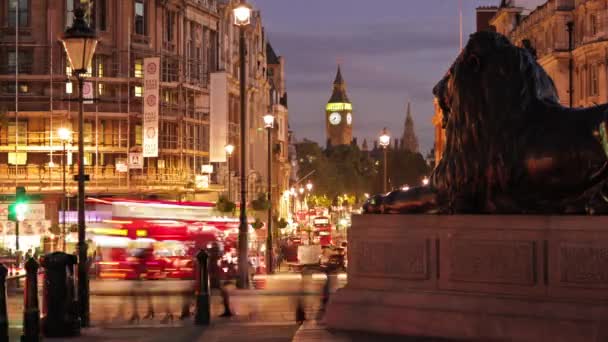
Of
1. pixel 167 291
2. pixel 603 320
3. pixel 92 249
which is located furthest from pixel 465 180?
pixel 92 249

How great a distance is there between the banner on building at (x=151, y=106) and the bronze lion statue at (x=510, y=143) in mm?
48125

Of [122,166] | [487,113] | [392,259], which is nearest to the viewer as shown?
[487,113]

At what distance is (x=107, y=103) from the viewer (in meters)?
63.8

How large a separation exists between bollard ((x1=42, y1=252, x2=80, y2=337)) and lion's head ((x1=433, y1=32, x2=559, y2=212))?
5.51 m

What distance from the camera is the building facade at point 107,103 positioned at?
61562 mm

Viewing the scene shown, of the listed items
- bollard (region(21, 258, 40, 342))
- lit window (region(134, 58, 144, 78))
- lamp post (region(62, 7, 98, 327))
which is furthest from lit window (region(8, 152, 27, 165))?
bollard (region(21, 258, 40, 342))

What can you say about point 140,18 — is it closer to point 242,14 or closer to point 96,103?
point 96,103

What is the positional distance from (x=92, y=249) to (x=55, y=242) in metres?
8.39

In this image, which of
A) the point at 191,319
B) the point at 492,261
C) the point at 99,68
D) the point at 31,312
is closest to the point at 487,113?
the point at 492,261

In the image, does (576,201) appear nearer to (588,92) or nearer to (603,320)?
(603,320)

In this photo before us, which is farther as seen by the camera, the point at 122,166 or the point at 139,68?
the point at 139,68

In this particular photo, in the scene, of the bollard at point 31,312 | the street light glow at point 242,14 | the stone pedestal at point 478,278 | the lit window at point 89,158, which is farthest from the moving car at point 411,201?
the lit window at point 89,158

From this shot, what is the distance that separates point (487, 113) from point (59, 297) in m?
6.54

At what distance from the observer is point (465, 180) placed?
474 inches
